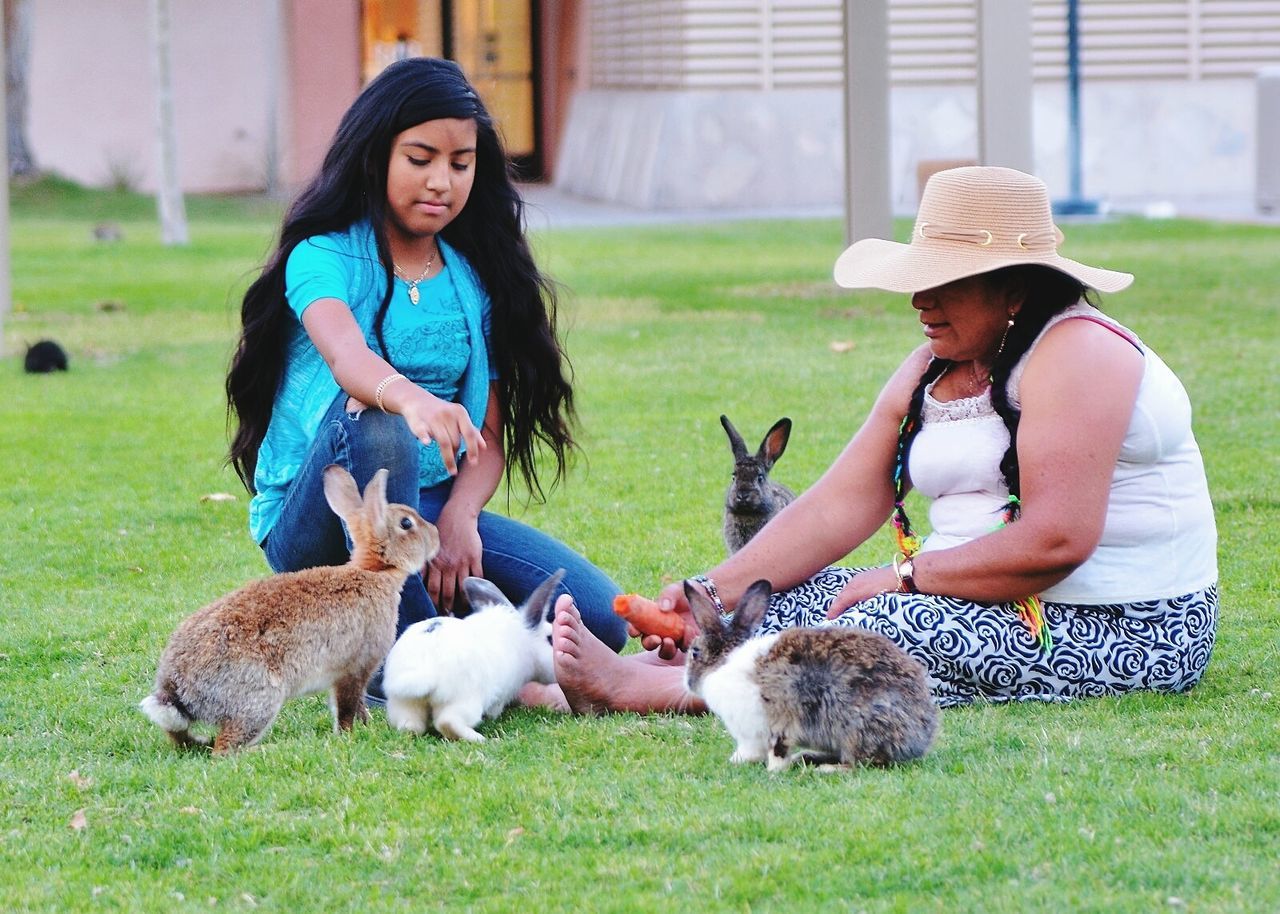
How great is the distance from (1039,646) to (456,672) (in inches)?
54.8

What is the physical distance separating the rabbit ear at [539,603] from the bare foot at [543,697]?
0.53 feet

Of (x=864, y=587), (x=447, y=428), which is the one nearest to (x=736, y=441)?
(x=864, y=587)

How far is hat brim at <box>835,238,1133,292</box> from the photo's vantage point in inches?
Answer: 163

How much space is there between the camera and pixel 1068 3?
2272cm

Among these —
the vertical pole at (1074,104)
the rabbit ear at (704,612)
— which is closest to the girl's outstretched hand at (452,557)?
the rabbit ear at (704,612)

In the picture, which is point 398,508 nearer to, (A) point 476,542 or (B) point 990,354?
(A) point 476,542

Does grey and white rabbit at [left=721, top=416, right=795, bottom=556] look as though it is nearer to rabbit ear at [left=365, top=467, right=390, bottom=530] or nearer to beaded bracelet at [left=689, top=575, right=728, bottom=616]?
beaded bracelet at [left=689, top=575, right=728, bottom=616]

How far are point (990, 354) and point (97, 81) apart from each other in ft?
86.4

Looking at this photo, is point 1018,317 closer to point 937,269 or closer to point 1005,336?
point 1005,336

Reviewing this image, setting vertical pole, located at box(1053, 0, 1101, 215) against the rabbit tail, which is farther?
vertical pole, located at box(1053, 0, 1101, 215)

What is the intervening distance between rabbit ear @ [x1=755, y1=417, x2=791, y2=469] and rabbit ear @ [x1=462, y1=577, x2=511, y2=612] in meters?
1.84

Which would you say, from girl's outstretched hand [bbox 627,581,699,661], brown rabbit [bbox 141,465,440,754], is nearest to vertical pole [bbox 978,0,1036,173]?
girl's outstretched hand [bbox 627,581,699,661]

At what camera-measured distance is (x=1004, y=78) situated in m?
13.5

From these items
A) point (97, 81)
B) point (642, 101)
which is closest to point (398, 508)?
point (642, 101)
